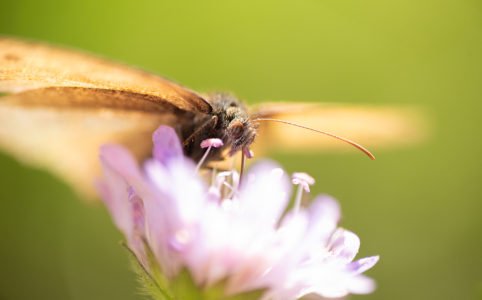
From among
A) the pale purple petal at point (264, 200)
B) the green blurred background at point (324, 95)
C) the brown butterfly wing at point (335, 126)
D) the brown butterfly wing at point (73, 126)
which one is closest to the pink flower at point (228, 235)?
the pale purple petal at point (264, 200)

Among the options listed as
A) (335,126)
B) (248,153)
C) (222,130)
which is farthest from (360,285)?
(335,126)

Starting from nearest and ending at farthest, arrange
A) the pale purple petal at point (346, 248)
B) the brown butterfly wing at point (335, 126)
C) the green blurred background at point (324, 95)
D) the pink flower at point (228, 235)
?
1. the pink flower at point (228, 235)
2. the pale purple petal at point (346, 248)
3. the brown butterfly wing at point (335, 126)
4. the green blurred background at point (324, 95)

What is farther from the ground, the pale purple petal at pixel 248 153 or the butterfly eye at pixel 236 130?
the butterfly eye at pixel 236 130

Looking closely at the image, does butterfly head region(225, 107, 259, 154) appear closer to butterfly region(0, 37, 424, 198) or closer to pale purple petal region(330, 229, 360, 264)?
butterfly region(0, 37, 424, 198)

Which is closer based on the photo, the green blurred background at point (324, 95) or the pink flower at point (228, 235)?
the pink flower at point (228, 235)

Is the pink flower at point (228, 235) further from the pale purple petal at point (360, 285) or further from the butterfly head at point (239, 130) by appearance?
the butterfly head at point (239, 130)

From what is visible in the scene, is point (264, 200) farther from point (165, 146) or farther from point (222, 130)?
point (222, 130)

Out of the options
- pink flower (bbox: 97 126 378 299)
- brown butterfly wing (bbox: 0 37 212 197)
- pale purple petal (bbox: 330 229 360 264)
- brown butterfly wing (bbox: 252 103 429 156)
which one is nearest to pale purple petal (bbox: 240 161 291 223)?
pink flower (bbox: 97 126 378 299)

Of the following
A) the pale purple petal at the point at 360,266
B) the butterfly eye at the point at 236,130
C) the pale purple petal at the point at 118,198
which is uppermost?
the butterfly eye at the point at 236,130
